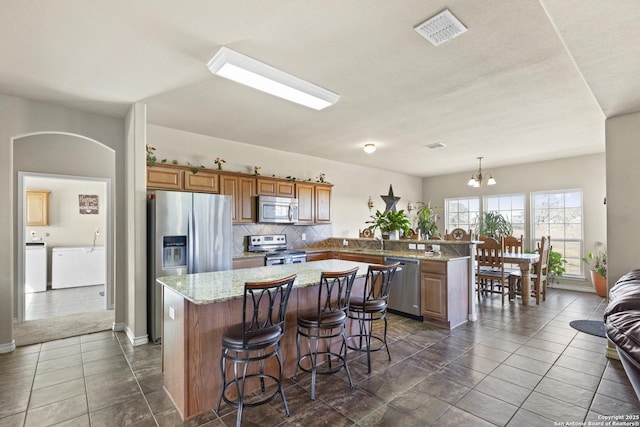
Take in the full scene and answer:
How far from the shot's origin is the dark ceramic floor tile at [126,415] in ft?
6.90

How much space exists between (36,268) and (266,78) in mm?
6118

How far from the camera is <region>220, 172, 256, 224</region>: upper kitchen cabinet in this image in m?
4.96

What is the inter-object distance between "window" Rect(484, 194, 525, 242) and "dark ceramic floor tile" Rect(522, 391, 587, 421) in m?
5.73

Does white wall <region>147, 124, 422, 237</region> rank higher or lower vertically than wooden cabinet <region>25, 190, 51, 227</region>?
higher

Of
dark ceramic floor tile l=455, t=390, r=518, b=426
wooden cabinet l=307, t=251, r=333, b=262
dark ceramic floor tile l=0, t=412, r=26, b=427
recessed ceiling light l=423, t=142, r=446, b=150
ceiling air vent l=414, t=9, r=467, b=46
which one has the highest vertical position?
ceiling air vent l=414, t=9, r=467, b=46

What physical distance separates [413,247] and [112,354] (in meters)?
4.16

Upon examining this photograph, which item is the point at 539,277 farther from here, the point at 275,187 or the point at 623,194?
the point at 275,187

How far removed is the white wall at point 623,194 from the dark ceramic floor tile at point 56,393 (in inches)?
196

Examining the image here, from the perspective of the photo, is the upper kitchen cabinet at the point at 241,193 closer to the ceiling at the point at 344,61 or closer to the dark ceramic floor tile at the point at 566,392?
the ceiling at the point at 344,61

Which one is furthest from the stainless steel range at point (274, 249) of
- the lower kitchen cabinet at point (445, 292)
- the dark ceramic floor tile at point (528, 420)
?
the dark ceramic floor tile at point (528, 420)

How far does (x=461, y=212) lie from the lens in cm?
834

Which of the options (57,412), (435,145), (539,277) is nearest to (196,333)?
(57,412)

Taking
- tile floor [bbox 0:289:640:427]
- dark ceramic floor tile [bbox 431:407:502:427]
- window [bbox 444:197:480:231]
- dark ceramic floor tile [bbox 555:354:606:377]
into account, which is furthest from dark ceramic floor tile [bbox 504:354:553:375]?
window [bbox 444:197:480:231]

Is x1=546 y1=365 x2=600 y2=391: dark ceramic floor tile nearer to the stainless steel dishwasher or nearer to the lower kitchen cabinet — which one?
the lower kitchen cabinet
